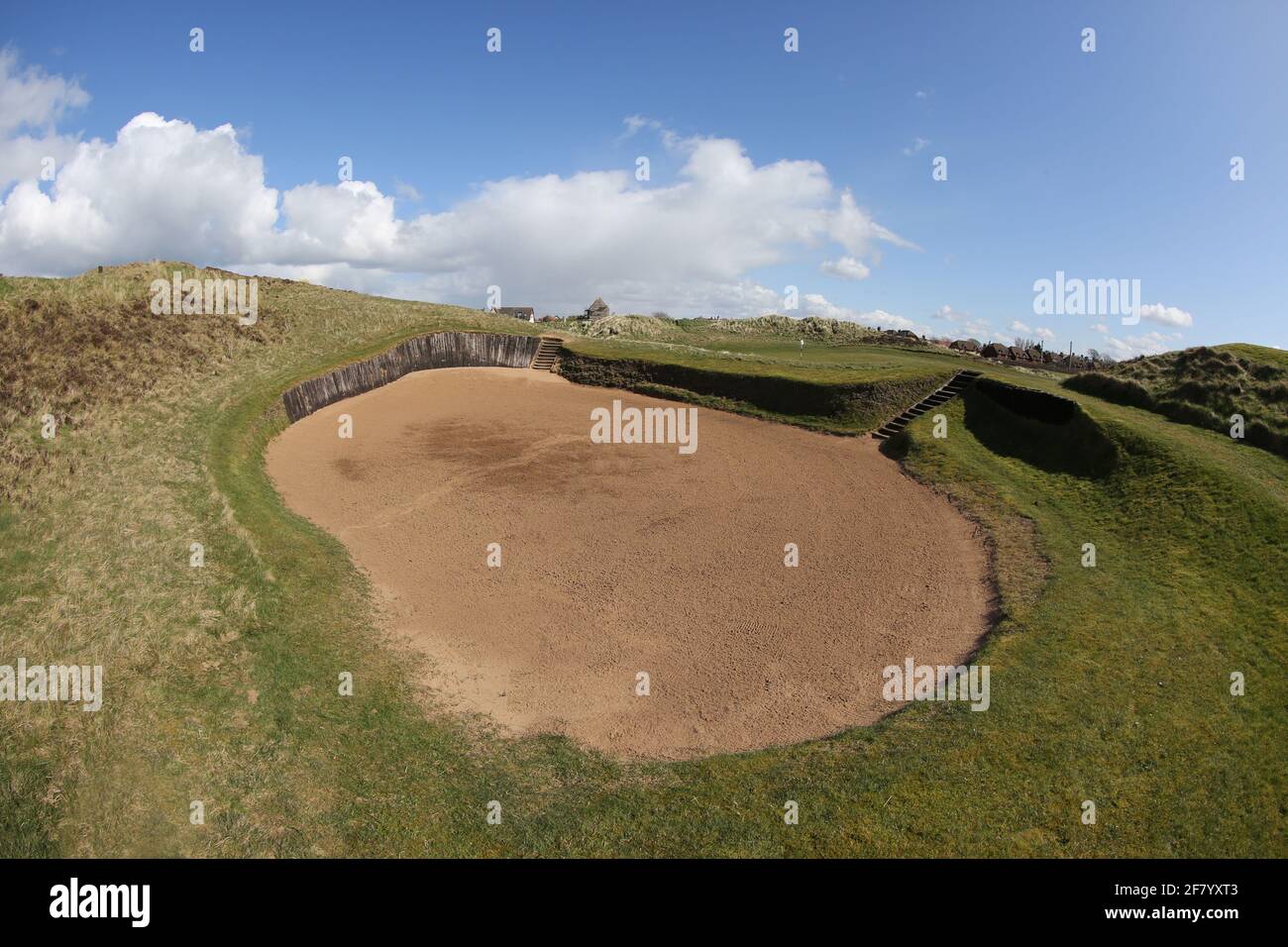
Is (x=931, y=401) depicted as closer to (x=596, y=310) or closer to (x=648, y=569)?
(x=648, y=569)

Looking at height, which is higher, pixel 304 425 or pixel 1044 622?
pixel 304 425

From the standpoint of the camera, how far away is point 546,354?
152 ft

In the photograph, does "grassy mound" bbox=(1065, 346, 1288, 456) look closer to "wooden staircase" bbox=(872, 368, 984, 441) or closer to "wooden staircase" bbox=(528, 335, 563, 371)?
"wooden staircase" bbox=(872, 368, 984, 441)

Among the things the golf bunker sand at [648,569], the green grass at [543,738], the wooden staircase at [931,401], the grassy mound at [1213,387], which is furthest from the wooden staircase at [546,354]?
the grassy mound at [1213,387]

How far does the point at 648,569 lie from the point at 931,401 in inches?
814

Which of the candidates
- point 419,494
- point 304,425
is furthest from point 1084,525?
point 304,425

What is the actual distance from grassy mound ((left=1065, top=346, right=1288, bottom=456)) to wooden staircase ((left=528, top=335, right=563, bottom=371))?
102ft

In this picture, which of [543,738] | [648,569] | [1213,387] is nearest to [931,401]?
[1213,387]

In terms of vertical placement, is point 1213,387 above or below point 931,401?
above

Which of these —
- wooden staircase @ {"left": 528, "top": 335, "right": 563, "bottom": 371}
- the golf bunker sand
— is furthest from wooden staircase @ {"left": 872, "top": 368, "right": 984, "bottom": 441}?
wooden staircase @ {"left": 528, "top": 335, "right": 563, "bottom": 371}
